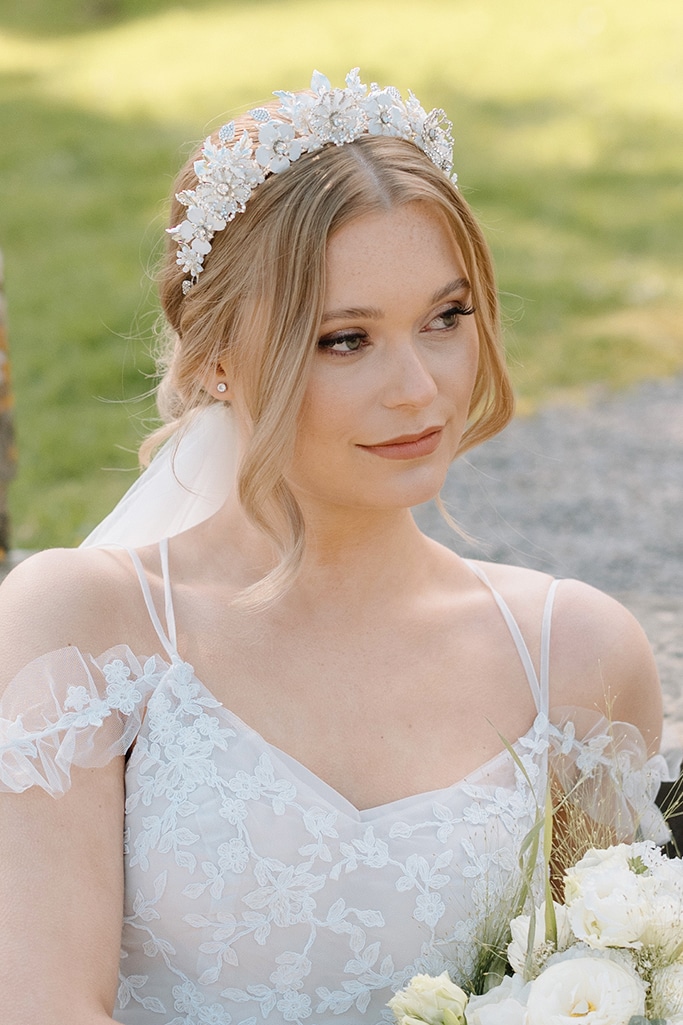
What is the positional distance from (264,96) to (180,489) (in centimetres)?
959

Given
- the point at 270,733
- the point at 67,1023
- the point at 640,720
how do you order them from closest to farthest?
the point at 67,1023 → the point at 270,733 → the point at 640,720

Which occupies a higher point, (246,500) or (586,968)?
(246,500)

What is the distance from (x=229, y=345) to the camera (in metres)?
2.82

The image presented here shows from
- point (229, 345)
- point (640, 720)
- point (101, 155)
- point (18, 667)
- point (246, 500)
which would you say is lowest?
point (101, 155)

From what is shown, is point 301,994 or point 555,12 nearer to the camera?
point 301,994

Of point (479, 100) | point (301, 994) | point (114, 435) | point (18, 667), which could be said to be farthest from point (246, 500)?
point (479, 100)

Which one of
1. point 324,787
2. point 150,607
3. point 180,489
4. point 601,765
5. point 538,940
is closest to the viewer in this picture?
point 538,940

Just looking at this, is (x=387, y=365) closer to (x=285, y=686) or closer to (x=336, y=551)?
(x=336, y=551)

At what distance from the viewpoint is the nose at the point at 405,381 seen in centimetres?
262

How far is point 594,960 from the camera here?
6.47 ft

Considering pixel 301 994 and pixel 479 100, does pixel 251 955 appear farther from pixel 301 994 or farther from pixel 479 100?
pixel 479 100

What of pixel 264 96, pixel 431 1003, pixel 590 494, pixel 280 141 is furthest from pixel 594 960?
pixel 264 96

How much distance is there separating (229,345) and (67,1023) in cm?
135

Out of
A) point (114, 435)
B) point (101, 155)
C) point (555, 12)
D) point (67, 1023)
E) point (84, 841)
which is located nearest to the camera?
point (67, 1023)
